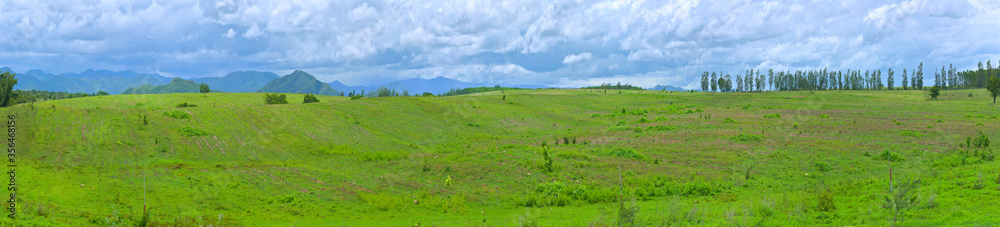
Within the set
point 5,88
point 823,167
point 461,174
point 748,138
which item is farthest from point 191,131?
point 748,138

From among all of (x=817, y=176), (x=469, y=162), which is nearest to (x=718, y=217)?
(x=817, y=176)

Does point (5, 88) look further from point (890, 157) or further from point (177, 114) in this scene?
point (890, 157)

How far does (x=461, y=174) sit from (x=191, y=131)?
1856cm

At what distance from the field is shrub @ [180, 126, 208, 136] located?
0.39 ft

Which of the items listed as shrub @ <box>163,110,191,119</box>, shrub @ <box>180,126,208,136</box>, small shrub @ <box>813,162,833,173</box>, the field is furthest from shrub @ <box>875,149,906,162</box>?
shrub @ <box>163,110,191,119</box>

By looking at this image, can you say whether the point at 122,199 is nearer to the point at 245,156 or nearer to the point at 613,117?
the point at 245,156

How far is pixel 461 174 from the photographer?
21.8 metres

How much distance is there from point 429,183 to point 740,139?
78.1 ft

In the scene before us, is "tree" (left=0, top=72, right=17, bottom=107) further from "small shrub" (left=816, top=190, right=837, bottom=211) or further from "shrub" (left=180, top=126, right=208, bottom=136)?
"small shrub" (left=816, top=190, right=837, bottom=211)

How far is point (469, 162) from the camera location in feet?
80.7

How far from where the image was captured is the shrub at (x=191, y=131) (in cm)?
2903

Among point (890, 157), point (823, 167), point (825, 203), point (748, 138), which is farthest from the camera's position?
point (748, 138)

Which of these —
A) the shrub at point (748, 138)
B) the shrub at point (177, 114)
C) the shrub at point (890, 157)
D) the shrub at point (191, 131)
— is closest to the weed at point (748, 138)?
the shrub at point (748, 138)

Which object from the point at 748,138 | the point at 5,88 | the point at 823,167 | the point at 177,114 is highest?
the point at 5,88
